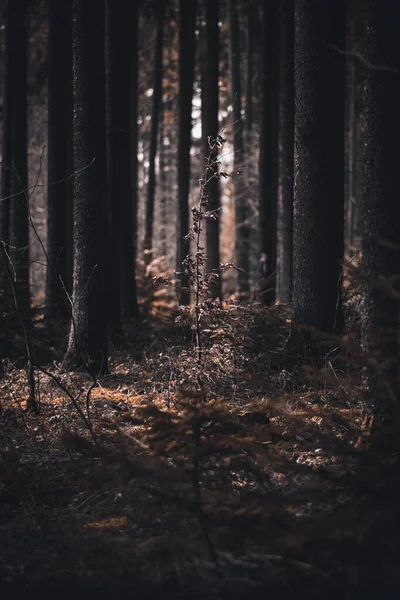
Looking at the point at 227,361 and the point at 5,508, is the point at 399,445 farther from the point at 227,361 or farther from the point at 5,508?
the point at 227,361

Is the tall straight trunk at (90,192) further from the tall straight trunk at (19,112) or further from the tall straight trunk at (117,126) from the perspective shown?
the tall straight trunk at (19,112)

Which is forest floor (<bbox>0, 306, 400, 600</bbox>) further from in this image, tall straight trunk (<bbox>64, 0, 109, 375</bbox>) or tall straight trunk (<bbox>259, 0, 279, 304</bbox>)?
tall straight trunk (<bbox>259, 0, 279, 304</bbox>)

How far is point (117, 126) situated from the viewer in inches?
540

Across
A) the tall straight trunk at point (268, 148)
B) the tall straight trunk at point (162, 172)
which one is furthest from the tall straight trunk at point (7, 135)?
the tall straight trunk at point (162, 172)

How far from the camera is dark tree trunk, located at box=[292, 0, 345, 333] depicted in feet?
29.7

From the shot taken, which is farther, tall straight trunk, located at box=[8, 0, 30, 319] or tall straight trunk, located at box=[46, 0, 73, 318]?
tall straight trunk, located at box=[46, 0, 73, 318]

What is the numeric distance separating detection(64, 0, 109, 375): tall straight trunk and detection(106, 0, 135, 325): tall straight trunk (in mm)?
3234

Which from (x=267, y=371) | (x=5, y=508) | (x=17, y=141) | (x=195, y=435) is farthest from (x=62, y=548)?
(x=17, y=141)

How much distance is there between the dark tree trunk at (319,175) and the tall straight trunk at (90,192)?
302 cm

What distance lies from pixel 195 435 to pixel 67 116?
12220mm

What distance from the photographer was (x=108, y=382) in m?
9.81

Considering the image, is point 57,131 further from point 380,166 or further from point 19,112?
point 380,166

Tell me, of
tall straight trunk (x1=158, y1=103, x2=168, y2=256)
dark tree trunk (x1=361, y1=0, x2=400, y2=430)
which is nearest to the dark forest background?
dark tree trunk (x1=361, y1=0, x2=400, y2=430)

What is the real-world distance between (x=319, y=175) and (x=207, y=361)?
3.06 metres
